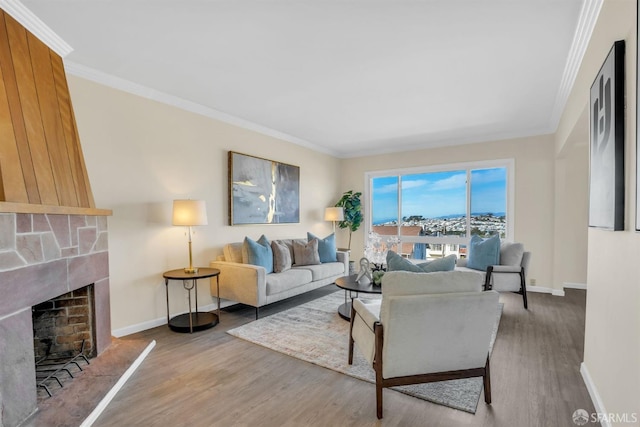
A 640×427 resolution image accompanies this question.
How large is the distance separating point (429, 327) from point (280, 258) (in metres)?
2.76

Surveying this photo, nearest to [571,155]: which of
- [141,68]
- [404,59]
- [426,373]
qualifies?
Result: [404,59]

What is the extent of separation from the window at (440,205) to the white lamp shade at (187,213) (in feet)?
13.5

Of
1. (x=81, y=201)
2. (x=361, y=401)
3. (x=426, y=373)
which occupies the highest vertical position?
(x=81, y=201)

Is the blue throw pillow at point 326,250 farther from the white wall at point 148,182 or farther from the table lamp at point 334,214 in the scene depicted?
the white wall at point 148,182

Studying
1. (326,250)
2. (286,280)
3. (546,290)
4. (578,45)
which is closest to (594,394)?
(578,45)

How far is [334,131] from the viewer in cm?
530

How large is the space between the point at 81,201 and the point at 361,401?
8.85 ft

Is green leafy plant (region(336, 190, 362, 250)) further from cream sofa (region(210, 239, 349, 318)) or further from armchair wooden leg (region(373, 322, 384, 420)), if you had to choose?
armchair wooden leg (region(373, 322, 384, 420))

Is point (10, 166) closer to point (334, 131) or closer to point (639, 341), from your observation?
point (639, 341)

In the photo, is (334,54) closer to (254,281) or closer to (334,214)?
(254,281)

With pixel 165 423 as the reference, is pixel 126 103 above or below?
above

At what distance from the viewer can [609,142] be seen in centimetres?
175

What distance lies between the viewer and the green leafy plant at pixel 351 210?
265 inches

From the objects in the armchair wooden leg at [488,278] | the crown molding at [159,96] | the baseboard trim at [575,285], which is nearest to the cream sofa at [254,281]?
the crown molding at [159,96]
